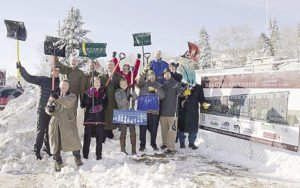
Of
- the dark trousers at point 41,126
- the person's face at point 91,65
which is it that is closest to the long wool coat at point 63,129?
the dark trousers at point 41,126

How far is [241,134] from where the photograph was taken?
25.4 feet

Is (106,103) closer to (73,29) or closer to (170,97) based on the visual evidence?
(170,97)

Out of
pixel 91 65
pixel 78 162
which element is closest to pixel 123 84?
pixel 91 65

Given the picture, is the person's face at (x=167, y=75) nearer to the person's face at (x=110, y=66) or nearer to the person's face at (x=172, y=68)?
the person's face at (x=172, y=68)

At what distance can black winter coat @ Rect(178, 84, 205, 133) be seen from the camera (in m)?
8.52

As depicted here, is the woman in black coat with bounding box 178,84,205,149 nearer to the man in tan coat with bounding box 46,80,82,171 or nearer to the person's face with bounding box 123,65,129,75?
the person's face with bounding box 123,65,129,75

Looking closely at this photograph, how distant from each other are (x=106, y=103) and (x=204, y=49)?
190ft

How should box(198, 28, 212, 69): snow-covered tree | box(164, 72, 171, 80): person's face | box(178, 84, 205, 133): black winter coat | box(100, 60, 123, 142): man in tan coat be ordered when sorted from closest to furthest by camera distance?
box(100, 60, 123, 142): man in tan coat, box(164, 72, 171, 80): person's face, box(178, 84, 205, 133): black winter coat, box(198, 28, 212, 69): snow-covered tree

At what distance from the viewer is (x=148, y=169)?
630cm

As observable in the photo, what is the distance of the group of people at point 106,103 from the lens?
6.63m

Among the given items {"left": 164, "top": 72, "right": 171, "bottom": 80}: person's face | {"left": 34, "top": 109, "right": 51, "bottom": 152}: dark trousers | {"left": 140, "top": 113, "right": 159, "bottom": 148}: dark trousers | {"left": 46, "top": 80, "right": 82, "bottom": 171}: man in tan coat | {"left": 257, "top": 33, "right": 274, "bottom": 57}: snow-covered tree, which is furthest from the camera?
{"left": 257, "top": 33, "right": 274, "bottom": 57}: snow-covered tree

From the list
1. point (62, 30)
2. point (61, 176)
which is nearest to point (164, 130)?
point (61, 176)

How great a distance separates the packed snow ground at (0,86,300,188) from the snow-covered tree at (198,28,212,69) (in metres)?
50.8

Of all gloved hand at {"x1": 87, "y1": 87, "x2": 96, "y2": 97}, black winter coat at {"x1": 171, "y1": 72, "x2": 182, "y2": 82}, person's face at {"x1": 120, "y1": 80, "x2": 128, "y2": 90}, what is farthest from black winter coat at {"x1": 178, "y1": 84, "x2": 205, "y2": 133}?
gloved hand at {"x1": 87, "y1": 87, "x2": 96, "y2": 97}
